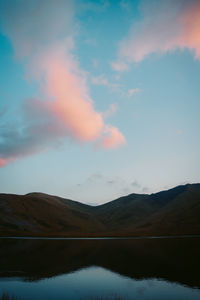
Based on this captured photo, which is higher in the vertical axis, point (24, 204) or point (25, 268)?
point (24, 204)

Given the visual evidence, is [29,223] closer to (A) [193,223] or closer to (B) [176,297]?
→ (A) [193,223]

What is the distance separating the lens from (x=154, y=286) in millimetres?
24969

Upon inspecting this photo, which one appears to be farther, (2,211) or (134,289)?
(2,211)

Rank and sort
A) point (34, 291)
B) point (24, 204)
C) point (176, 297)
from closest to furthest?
point (176, 297) → point (34, 291) → point (24, 204)

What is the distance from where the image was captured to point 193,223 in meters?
153

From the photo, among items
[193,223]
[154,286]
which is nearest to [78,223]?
[193,223]

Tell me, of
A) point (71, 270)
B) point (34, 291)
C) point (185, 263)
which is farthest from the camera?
point (185, 263)

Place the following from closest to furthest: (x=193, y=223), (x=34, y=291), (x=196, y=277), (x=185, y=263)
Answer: (x=34, y=291)
(x=196, y=277)
(x=185, y=263)
(x=193, y=223)

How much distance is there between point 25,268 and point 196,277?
68.0 feet

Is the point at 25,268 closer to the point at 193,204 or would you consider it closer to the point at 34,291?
the point at 34,291

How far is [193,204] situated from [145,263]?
556ft

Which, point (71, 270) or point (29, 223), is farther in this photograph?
point (29, 223)

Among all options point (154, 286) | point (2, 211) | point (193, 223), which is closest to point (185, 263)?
point (154, 286)

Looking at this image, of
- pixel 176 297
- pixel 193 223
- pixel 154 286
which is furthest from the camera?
pixel 193 223
